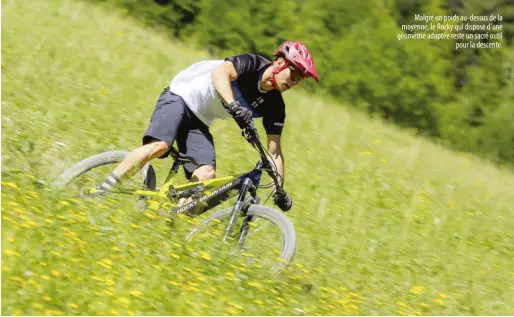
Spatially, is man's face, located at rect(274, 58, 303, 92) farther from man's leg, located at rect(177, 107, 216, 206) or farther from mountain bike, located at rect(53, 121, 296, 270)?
man's leg, located at rect(177, 107, 216, 206)

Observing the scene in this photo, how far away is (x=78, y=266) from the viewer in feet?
19.0

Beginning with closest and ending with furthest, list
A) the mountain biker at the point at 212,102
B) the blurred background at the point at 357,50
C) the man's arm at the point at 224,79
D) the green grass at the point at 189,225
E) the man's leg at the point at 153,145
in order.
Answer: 1. the green grass at the point at 189,225
2. the man's arm at the point at 224,79
3. the mountain biker at the point at 212,102
4. the man's leg at the point at 153,145
5. the blurred background at the point at 357,50

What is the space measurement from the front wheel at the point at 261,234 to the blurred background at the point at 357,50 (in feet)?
63.3

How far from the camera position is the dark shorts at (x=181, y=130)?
7.21m

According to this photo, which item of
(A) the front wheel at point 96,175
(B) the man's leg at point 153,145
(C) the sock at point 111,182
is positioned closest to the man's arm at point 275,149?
(B) the man's leg at point 153,145

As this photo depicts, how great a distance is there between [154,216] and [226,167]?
15.6 ft

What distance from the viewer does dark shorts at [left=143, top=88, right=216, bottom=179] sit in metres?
7.21

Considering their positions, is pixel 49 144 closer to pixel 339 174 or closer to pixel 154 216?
pixel 154 216

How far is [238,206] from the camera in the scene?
7230mm

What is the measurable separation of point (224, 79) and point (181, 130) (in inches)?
35.1

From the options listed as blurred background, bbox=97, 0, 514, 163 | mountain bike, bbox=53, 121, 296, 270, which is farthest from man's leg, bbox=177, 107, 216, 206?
blurred background, bbox=97, 0, 514, 163

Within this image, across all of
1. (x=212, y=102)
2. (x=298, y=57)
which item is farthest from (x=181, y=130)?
(x=298, y=57)

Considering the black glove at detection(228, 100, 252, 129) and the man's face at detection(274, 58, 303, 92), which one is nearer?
the black glove at detection(228, 100, 252, 129)

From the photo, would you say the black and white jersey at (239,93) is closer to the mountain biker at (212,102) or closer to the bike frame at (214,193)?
the mountain biker at (212,102)
